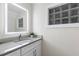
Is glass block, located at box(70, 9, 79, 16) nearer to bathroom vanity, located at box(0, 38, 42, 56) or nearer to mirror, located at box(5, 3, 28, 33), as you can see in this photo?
bathroom vanity, located at box(0, 38, 42, 56)

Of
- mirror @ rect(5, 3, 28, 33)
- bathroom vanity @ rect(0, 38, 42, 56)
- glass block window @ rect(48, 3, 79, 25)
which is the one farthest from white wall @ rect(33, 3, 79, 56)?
bathroom vanity @ rect(0, 38, 42, 56)

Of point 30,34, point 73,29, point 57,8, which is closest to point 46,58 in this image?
point 73,29

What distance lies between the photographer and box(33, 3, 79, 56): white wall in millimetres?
1831

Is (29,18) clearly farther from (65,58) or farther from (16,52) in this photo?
(65,58)

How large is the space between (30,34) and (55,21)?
1175 millimetres

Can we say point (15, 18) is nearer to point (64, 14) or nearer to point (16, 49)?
point (16, 49)

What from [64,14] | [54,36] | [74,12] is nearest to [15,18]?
[54,36]

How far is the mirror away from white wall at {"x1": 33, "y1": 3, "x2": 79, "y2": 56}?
409mm

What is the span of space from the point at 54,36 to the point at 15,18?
1396 millimetres

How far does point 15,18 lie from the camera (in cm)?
237

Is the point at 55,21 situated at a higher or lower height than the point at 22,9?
lower

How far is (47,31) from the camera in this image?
2424 millimetres

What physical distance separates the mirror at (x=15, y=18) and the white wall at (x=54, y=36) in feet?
1.34

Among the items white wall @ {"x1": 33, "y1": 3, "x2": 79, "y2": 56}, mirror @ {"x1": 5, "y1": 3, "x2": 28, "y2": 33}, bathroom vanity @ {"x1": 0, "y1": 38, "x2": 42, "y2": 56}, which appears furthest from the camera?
mirror @ {"x1": 5, "y1": 3, "x2": 28, "y2": 33}
